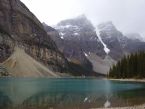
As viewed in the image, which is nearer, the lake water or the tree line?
the lake water

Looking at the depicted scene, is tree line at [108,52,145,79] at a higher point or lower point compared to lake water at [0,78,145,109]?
higher

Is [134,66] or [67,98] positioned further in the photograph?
[134,66]

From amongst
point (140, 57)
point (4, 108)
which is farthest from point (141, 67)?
point (4, 108)

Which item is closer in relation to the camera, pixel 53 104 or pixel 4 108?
pixel 4 108

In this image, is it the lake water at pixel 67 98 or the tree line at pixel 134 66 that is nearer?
the lake water at pixel 67 98

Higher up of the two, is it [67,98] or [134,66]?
[134,66]

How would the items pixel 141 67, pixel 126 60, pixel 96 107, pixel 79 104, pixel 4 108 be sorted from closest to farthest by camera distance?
pixel 4 108
pixel 96 107
pixel 79 104
pixel 141 67
pixel 126 60

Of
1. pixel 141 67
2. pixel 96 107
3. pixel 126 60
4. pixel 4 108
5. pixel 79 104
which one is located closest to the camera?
pixel 4 108

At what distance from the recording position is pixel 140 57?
184 meters

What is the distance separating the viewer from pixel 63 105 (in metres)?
60.8

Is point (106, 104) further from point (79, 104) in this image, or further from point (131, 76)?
point (131, 76)

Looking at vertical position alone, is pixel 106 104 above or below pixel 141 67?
below

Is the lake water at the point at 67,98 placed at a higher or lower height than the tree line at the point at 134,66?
lower

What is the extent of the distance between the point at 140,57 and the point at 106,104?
408ft
